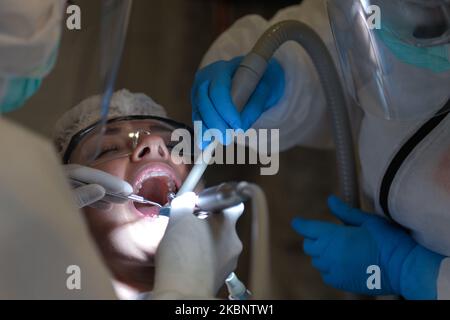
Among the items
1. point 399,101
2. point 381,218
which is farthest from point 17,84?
point 381,218

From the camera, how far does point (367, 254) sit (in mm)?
1146

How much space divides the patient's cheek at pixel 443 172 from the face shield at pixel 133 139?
425 mm

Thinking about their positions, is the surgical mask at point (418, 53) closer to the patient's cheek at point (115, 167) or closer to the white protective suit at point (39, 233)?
the patient's cheek at point (115, 167)

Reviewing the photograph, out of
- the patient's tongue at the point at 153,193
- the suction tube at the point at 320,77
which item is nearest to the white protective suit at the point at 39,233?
the patient's tongue at the point at 153,193

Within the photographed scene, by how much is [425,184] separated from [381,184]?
0.37 feet

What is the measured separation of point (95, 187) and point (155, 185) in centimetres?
16

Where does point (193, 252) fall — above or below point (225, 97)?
below

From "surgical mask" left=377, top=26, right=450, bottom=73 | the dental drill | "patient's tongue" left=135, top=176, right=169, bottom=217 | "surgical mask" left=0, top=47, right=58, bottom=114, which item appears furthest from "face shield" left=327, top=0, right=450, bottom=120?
"surgical mask" left=0, top=47, right=58, bottom=114

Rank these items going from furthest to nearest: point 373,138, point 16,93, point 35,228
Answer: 1. point 373,138
2. point 16,93
3. point 35,228

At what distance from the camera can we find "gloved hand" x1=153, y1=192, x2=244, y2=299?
0.72 m

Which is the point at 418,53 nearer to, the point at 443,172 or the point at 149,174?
the point at 443,172

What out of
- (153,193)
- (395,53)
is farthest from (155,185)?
(395,53)

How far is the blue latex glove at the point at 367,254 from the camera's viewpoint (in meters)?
1.04

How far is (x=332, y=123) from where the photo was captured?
126cm
